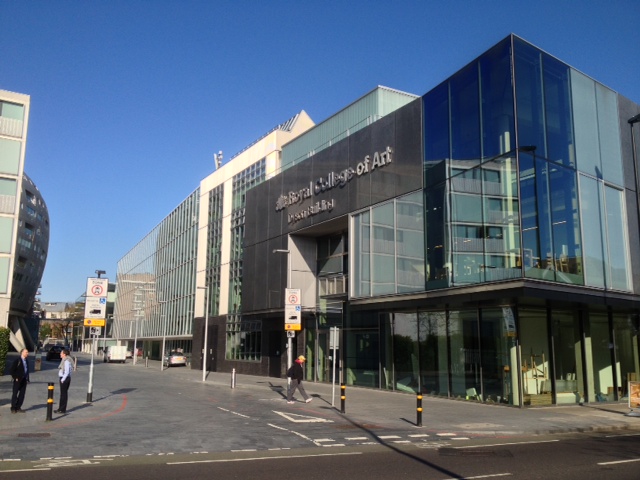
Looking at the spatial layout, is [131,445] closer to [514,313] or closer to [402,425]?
[402,425]

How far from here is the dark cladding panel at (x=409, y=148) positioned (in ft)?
81.8

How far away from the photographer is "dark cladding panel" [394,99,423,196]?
982 inches

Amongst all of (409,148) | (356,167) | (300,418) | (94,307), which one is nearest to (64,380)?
(94,307)

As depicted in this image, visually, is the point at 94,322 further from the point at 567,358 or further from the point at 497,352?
the point at 567,358

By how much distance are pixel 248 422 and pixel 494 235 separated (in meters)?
10.8

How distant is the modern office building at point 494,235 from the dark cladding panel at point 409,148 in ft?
0.24

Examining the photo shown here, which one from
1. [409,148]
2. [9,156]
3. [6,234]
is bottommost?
[6,234]

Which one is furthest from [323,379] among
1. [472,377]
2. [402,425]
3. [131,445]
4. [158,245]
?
[158,245]

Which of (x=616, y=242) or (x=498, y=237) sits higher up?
(x=616, y=242)

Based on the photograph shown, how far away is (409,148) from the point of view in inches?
1003

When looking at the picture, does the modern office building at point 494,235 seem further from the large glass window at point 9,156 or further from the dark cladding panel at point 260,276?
the large glass window at point 9,156

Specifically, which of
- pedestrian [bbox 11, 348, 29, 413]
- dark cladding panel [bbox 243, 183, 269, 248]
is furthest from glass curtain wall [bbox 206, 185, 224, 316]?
pedestrian [bbox 11, 348, 29, 413]

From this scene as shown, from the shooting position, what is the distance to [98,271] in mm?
25250

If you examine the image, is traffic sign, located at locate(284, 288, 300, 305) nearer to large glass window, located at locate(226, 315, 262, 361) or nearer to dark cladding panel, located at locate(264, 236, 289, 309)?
dark cladding panel, located at locate(264, 236, 289, 309)
